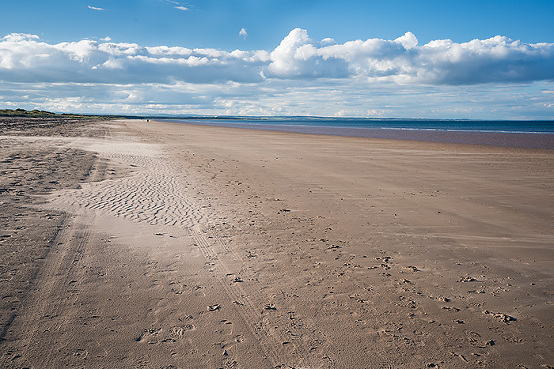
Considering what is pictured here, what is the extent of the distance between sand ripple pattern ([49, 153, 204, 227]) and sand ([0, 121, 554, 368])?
0.07 meters

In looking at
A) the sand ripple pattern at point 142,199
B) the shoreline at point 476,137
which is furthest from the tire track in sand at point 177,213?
the shoreline at point 476,137

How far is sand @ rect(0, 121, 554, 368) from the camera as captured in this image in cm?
355

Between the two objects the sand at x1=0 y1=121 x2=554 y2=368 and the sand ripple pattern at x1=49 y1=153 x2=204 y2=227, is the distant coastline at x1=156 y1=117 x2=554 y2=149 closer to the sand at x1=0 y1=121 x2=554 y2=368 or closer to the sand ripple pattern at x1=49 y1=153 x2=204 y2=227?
the sand at x1=0 y1=121 x2=554 y2=368

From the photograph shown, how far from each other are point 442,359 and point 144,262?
4115mm

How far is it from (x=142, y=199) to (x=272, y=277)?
571 centimetres

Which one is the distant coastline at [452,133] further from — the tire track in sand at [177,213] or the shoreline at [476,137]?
the tire track in sand at [177,213]

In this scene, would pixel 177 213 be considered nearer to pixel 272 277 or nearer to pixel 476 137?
pixel 272 277

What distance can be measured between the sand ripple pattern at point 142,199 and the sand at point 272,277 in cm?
7

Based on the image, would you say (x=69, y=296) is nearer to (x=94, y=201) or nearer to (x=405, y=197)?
(x=94, y=201)

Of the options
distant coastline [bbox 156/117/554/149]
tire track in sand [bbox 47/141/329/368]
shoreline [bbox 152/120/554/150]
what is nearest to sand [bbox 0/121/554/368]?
tire track in sand [bbox 47/141/329/368]

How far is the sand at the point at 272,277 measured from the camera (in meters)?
3.55

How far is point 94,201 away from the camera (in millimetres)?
9148

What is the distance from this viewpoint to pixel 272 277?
16.9 feet

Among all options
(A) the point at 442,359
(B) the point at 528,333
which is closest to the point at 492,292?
(B) the point at 528,333
